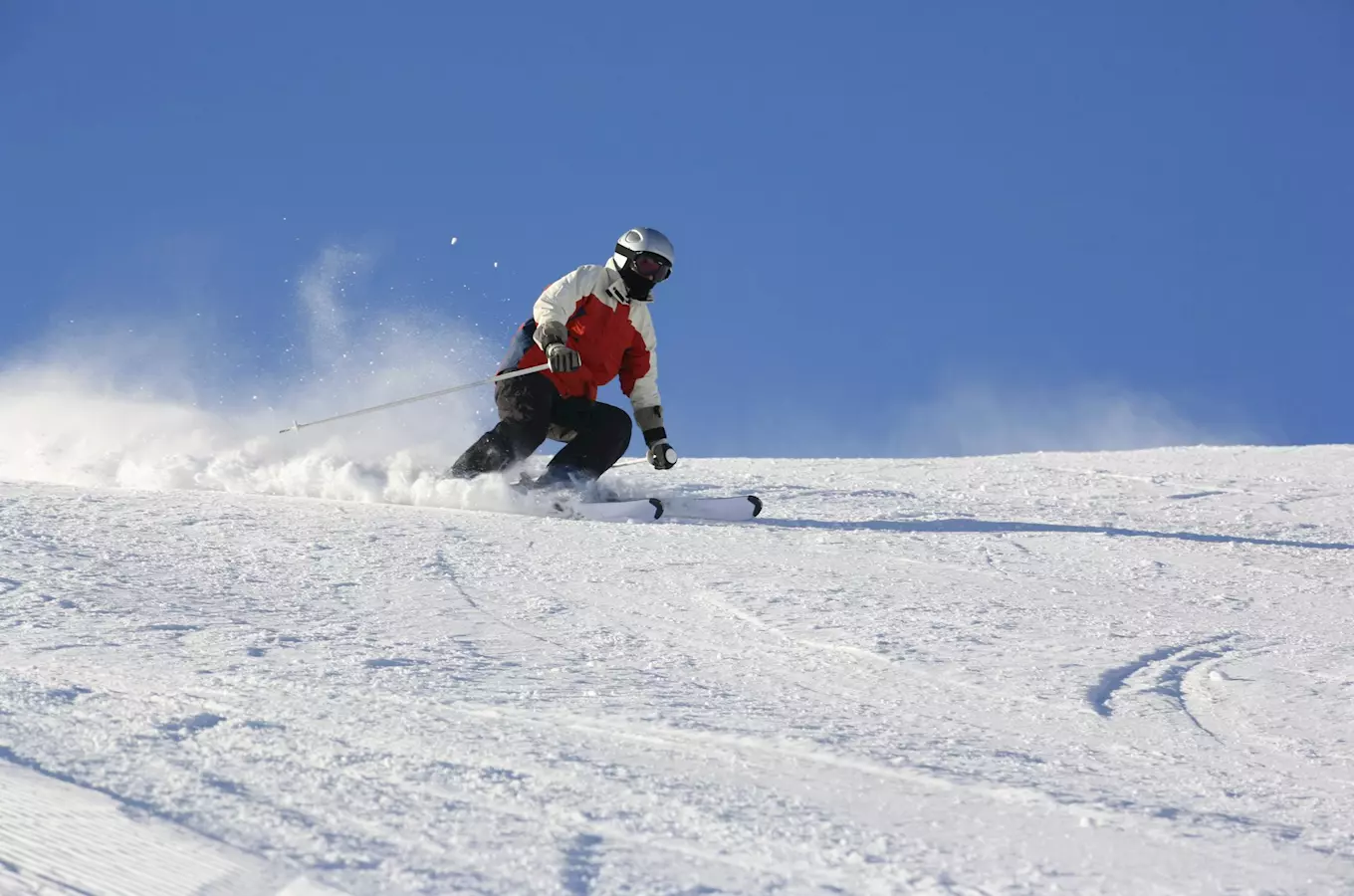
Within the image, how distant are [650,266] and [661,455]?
1107 millimetres

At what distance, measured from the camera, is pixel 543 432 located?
7215 millimetres

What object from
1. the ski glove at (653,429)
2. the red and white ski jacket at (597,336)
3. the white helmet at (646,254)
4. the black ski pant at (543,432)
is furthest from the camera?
the ski glove at (653,429)

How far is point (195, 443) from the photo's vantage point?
831 centimetres

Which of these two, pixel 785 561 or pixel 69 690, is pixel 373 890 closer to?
pixel 69 690

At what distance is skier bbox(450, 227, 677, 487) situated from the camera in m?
6.99

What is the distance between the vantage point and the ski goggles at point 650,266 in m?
6.92

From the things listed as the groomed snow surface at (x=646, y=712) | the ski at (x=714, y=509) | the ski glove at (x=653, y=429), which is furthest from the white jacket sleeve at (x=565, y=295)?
the groomed snow surface at (x=646, y=712)

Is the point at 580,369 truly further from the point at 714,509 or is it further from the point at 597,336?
the point at 714,509

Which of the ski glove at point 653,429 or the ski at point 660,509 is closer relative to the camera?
the ski at point 660,509

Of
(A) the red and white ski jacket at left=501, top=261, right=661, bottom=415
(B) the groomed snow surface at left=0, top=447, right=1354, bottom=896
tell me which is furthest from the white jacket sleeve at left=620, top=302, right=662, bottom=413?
(B) the groomed snow surface at left=0, top=447, right=1354, bottom=896

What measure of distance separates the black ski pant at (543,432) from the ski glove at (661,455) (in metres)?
0.24

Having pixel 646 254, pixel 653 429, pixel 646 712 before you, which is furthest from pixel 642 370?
pixel 646 712

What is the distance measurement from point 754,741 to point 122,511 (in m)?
4.19

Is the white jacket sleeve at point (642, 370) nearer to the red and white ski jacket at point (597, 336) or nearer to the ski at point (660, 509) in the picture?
the red and white ski jacket at point (597, 336)
